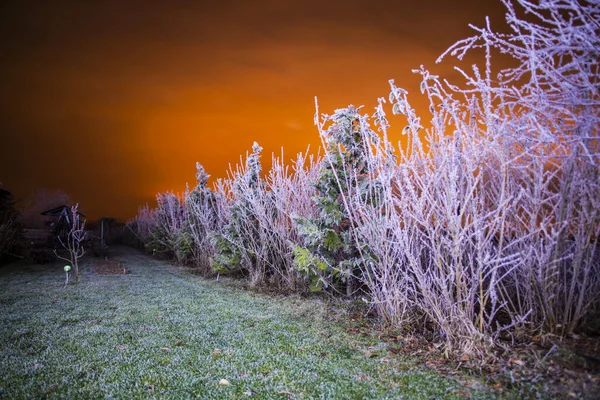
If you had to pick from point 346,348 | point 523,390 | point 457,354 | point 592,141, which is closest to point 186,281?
point 346,348

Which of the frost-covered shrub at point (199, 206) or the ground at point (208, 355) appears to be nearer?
the ground at point (208, 355)

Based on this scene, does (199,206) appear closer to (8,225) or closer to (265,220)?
(265,220)

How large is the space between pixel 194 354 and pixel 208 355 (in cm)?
18

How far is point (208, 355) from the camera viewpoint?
4074 mm

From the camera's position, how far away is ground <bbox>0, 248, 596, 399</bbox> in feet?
10.3

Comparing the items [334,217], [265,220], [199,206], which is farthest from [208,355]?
[199,206]

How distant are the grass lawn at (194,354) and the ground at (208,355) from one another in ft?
0.04

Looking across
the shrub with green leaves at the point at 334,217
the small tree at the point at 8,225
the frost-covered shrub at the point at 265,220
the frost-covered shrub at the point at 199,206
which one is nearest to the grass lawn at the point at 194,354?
the shrub with green leaves at the point at 334,217

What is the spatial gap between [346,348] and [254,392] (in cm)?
148

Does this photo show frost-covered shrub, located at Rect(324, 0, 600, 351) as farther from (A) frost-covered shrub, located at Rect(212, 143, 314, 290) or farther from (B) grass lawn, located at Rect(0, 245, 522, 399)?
(A) frost-covered shrub, located at Rect(212, 143, 314, 290)

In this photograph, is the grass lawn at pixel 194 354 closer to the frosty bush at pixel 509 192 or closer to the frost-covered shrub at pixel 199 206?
the frosty bush at pixel 509 192

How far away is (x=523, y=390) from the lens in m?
2.83

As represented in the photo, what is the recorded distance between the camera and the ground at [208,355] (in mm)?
3152

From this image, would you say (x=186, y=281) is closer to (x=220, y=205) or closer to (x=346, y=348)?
(x=220, y=205)
